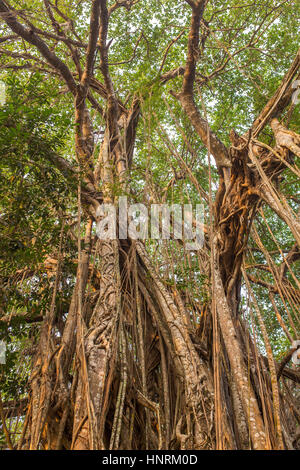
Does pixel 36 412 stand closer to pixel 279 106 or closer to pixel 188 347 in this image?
pixel 188 347

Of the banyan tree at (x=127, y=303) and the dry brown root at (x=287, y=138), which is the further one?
the dry brown root at (x=287, y=138)

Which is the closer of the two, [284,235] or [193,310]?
[193,310]

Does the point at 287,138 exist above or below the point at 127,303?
above

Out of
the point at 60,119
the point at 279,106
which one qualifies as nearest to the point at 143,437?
the point at 60,119

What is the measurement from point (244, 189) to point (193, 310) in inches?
39.1

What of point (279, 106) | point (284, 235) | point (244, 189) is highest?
point (284, 235)

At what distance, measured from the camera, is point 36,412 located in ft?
5.08

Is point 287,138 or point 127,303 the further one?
point 127,303

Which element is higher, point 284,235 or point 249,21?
point 249,21

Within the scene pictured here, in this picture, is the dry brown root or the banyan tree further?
the dry brown root
